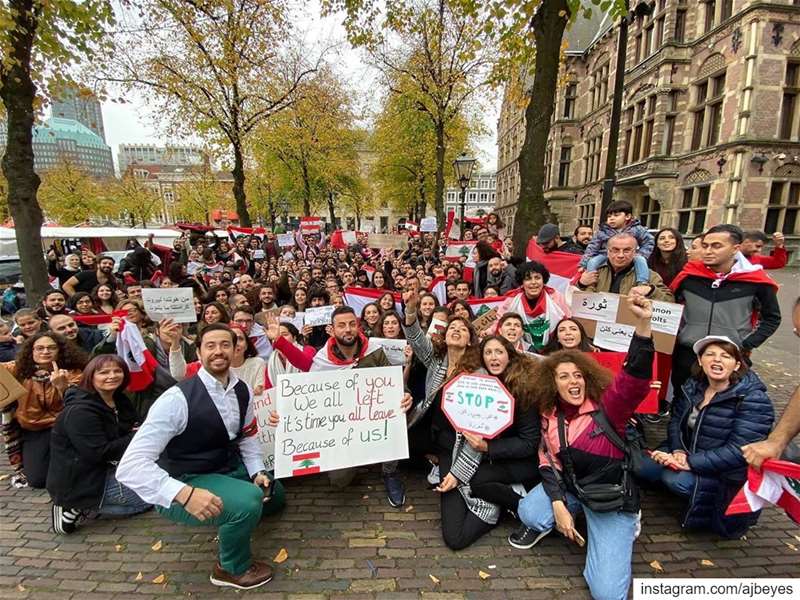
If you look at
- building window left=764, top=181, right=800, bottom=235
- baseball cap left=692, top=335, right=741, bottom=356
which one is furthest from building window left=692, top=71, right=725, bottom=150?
baseball cap left=692, top=335, right=741, bottom=356

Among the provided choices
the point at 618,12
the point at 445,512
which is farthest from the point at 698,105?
the point at 445,512

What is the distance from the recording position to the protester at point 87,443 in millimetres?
3051

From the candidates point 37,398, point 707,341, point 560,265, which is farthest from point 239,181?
point 707,341

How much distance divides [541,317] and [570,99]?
31.5 m

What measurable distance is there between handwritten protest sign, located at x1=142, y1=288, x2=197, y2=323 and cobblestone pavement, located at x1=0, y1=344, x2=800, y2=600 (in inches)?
91.7

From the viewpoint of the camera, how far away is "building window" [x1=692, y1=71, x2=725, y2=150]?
17.4 meters

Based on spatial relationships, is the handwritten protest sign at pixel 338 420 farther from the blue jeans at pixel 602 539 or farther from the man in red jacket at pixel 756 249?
the man in red jacket at pixel 756 249

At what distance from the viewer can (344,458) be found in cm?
331

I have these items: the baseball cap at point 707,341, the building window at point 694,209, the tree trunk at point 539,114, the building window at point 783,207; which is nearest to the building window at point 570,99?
the building window at point 694,209

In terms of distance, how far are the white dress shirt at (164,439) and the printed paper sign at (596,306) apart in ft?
10.8

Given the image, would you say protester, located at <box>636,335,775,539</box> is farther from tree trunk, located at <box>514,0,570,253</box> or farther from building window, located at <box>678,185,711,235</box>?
building window, located at <box>678,185,711,235</box>

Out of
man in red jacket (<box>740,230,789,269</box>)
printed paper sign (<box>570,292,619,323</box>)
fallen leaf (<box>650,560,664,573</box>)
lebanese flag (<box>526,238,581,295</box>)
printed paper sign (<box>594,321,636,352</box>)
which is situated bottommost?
fallen leaf (<box>650,560,664,573</box>)

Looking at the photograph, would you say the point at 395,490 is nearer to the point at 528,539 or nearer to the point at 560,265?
the point at 528,539

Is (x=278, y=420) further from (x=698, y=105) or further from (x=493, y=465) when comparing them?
(x=698, y=105)
